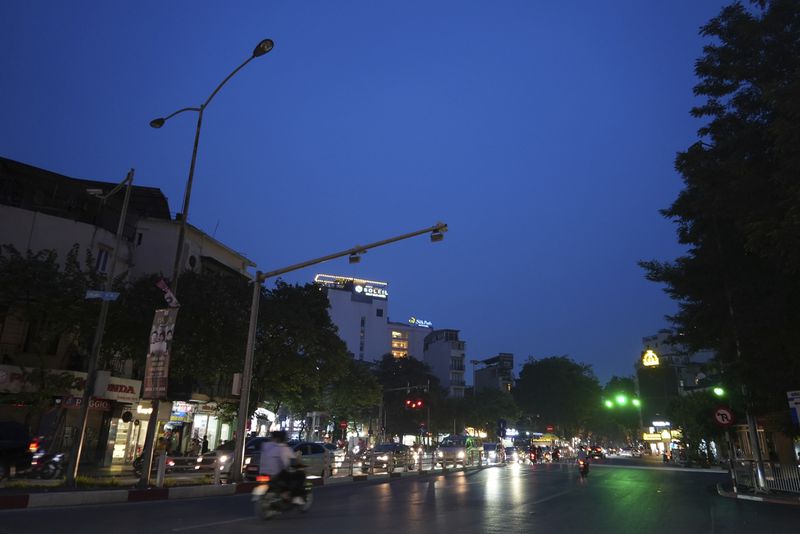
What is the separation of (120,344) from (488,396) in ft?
217

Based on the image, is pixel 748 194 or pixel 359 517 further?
pixel 748 194

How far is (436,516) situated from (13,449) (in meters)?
13.9

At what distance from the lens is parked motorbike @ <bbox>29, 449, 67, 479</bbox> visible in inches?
704

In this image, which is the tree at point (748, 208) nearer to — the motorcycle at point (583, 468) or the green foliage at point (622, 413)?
the motorcycle at point (583, 468)

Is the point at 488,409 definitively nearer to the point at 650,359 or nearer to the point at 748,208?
the point at 650,359

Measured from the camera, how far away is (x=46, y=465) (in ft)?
59.8

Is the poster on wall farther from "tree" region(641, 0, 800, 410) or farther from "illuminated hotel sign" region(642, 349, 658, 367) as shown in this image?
"illuminated hotel sign" region(642, 349, 658, 367)

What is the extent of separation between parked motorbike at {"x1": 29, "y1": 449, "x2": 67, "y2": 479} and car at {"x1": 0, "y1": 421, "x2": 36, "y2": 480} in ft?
1.78

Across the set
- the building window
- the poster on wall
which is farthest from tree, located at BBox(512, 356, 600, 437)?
the poster on wall

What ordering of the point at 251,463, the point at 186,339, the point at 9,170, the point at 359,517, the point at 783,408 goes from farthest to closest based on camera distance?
the point at 9,170 < the point at 186,339 < the point at 251,463 < the point at 783,408 < the point at 359,517

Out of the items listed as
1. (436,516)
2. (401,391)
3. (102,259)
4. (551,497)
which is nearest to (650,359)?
(401,391)

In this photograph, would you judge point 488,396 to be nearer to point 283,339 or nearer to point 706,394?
point 706,394

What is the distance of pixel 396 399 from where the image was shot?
239 feet

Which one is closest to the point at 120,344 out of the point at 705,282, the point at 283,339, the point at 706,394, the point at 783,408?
the point at 283,339
